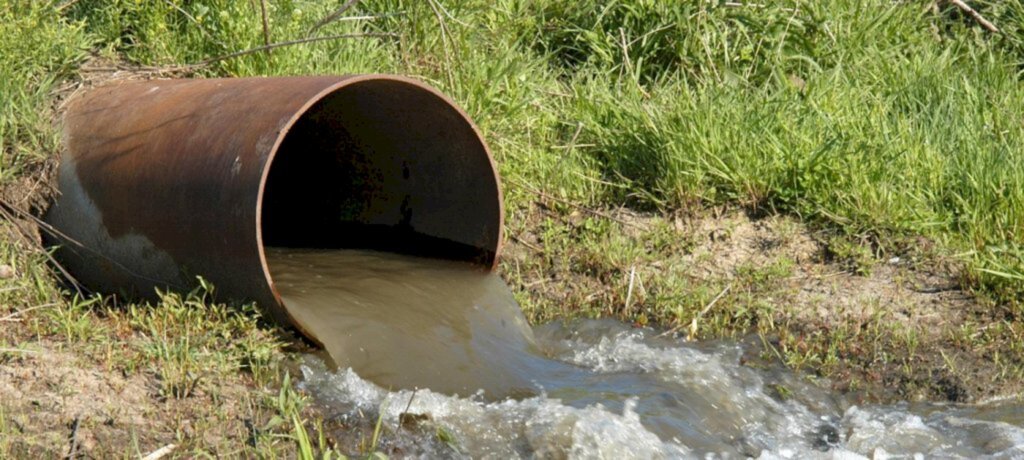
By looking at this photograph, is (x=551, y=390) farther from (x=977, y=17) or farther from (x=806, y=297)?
(x=977, y=17)

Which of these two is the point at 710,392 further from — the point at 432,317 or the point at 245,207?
the point at 245,207

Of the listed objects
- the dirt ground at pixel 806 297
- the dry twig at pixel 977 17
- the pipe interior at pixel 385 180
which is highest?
the dry twig at pixel 977 17

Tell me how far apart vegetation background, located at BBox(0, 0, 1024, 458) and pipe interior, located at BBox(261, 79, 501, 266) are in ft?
1.39

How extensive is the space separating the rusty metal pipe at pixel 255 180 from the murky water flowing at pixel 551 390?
0.30 meters

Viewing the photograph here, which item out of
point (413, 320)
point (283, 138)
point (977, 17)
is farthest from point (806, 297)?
point (977, 17)

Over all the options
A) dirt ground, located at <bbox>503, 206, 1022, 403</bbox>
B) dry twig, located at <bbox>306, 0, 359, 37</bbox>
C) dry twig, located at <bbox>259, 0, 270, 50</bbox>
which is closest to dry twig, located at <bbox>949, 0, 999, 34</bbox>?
dirt ground, located at <bbox>503, 206, 1022, 403</bbox>

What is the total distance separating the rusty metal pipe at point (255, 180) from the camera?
15.4ft

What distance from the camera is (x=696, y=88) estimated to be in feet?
22.9

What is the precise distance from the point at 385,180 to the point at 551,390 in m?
1.59

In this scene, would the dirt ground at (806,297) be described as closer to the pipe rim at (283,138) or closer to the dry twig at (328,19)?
the pipe rim at (283,138)

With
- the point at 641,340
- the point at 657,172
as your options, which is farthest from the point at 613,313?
the point at 657,172

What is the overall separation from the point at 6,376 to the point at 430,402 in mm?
1416

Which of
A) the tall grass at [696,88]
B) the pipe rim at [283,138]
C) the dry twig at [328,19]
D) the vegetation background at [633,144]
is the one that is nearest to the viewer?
the pipe rim at [283,138]

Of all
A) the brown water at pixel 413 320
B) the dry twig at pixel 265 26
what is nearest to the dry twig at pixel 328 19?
the dry twig at pixel 265 26
